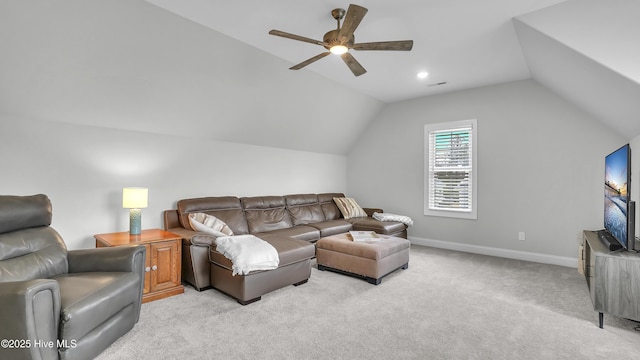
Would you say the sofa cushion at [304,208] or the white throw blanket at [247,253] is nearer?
the white throw blanket at [247,253]

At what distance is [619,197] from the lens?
8.84 ft

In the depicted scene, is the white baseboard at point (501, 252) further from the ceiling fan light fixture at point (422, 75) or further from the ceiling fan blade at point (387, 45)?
the ceiling fan blade at point (387, 45)

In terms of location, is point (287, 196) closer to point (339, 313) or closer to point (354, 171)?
point (354, 171)

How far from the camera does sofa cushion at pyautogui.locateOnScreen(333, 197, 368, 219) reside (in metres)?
5.70

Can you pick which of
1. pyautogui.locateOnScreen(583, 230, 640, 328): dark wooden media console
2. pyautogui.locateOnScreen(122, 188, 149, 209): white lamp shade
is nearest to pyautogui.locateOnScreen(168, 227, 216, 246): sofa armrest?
pyautogui.locateOnScreen(122, 188, 149, 209): white lamp shade

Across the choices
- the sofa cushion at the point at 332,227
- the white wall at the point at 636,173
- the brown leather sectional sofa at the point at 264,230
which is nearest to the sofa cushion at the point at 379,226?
the brown leather sectional sofa at the point at 264,230

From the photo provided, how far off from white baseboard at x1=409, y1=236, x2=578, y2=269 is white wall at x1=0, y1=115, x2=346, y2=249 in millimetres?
3214

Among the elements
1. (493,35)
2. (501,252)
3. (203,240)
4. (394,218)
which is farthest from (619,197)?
(203,240)

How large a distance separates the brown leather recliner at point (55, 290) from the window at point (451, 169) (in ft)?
15.0

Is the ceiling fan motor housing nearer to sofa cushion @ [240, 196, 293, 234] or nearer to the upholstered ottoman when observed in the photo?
the upholstered ottoman

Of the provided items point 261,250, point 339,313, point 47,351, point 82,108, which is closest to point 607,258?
point 339,313

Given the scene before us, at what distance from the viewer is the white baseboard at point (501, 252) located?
4262mm

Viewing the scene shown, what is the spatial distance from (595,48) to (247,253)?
11.3ft

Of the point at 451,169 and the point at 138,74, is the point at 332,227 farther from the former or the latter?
the point at 138,74
